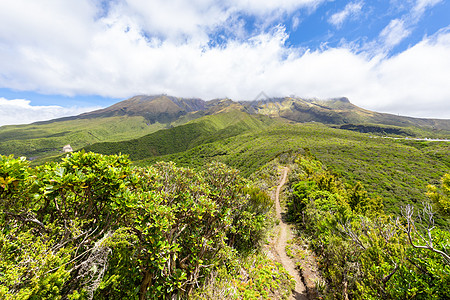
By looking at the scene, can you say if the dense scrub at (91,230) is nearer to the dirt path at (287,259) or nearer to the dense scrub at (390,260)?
the dense scrub at (390,260)

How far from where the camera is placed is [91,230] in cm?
418

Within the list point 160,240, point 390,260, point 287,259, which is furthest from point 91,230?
point 287,259

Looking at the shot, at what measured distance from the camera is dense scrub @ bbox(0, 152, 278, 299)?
9.89 feet

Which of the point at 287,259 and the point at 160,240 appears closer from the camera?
the point at 160,240

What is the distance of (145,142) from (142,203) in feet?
610

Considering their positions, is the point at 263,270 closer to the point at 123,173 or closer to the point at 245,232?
the point at 245,232

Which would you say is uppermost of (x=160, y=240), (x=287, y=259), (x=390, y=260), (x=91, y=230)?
(x=91, y=230)

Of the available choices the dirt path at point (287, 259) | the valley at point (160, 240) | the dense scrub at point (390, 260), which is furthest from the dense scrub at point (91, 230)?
the dirt path at point (287, 259)

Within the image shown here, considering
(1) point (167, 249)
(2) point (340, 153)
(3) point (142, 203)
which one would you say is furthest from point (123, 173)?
(2) point (340, 153)

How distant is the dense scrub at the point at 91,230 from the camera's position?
3.01 meters

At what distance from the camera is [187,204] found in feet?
15.4

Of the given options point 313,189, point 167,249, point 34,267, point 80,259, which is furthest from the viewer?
point 313,189

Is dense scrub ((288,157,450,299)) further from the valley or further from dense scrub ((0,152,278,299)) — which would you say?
dense scrub ((0,152,278,299))

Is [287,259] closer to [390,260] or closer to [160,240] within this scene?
[390,260]
